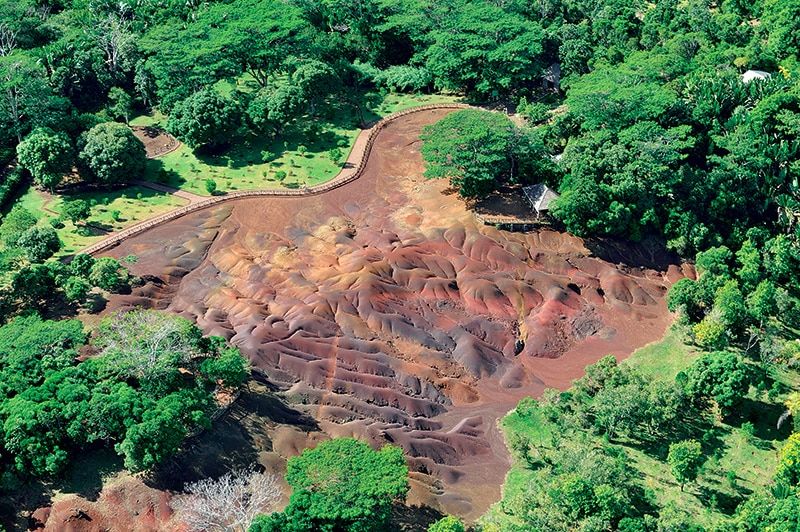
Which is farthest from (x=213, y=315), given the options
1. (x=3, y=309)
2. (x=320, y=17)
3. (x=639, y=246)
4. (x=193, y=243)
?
(x=320, y=17)

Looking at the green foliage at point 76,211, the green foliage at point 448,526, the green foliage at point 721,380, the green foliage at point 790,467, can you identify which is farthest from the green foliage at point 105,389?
the green foliage at point 790,467

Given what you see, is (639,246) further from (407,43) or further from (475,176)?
(407,43)

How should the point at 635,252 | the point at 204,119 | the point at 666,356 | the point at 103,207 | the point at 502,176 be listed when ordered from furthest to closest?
the point at 204,119
the point at 502,176
the point at 103,207
the point at 635,252
the point at 666,356

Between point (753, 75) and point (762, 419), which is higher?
point (753, 75)

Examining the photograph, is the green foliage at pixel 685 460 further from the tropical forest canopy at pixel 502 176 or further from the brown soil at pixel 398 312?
the brown soil at pixel 398 312

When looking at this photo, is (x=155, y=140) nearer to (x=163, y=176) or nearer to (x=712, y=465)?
Answer: (x=163, y=176)

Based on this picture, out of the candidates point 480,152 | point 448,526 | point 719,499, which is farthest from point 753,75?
point 448,526

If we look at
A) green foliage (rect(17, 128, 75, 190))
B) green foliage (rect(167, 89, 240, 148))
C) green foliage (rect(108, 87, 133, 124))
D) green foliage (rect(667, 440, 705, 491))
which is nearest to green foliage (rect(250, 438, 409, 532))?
green foliage (rect(667, 440, 705, 491))
